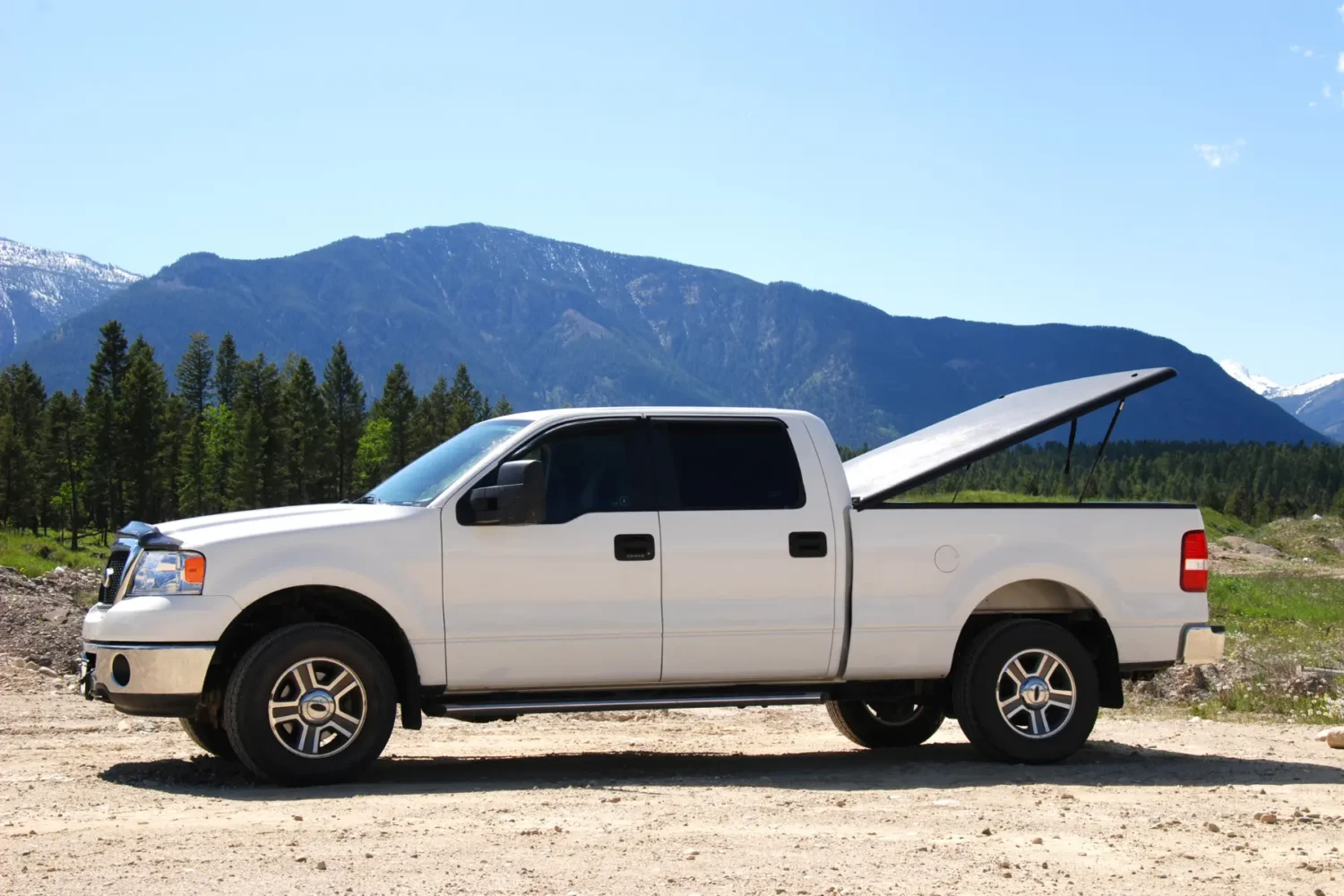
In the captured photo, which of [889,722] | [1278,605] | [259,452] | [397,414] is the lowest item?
[1278,605]

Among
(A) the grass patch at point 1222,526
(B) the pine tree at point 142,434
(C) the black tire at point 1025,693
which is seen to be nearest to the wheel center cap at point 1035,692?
(C) the black tire at point 1025,693

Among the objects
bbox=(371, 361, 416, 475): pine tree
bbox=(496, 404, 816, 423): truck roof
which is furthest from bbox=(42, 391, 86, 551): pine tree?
bbox=(496, 404, 816, 423): truck roof

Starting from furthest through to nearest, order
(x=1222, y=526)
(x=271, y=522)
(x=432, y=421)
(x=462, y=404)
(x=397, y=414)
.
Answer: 1. (x=432, y=421)
2. (x=462, y=404)
3. (x=397, y=414)
4. (x=1222, y=526)
5. (x=271, y=522)

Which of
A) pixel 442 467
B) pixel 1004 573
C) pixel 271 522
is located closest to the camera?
pixel 271 522

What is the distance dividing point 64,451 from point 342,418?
67.9 ft

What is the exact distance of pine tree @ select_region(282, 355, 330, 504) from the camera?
9981 centimetres

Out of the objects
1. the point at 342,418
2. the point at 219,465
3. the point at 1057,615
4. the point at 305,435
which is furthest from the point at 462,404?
the point at 1057,615

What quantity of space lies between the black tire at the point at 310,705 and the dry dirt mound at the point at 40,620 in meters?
8.58

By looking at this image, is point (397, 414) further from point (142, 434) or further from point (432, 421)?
point (142, 434)

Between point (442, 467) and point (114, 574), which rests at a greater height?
point (442, 467)

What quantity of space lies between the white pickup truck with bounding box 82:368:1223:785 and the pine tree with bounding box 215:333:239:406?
126594 mm

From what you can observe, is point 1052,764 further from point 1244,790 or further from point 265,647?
point 265,647

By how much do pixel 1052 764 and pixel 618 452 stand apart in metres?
3.43

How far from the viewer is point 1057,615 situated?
938 cm
